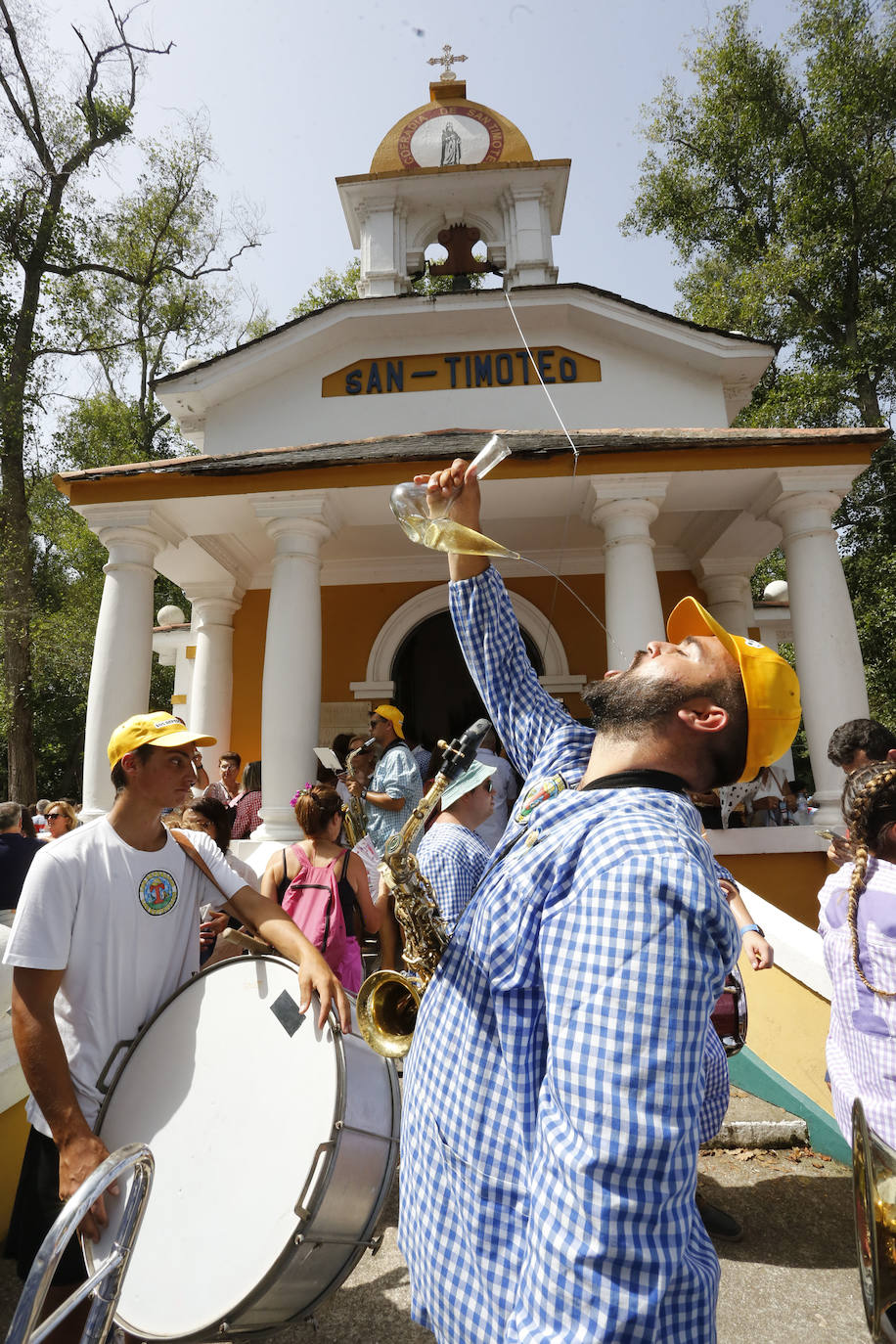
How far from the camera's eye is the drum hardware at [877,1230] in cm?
215

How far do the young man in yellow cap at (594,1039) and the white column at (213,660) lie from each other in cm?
1026

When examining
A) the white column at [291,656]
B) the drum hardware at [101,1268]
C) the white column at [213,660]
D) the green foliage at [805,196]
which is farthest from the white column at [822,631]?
the green foliage at [805,196]

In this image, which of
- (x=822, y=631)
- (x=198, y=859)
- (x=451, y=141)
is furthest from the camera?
(x=451, y=141)

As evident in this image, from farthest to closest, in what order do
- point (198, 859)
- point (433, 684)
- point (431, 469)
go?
point (433, 684)
point (431, 469)
point (198, 859)

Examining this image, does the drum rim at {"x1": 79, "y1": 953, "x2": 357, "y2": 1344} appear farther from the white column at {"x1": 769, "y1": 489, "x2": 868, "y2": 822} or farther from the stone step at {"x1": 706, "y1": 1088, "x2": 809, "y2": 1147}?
the white column at {"x1": 769, "y1": 489, "x2": 868, "y2": 822}

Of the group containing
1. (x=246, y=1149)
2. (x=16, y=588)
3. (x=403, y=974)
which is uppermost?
(x=16, y=588)

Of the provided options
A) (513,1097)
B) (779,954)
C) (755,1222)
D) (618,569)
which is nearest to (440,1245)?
(513,1097)

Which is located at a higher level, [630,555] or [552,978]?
[630,555]

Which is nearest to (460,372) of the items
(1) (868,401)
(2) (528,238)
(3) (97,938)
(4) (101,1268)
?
(2) (528,238)

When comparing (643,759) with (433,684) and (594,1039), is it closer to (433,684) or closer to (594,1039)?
(594,1039)

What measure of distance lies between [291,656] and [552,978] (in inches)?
292

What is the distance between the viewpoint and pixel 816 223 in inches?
819

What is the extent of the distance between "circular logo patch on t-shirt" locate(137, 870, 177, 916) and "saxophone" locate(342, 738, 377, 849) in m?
2.04

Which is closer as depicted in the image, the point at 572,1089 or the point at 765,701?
the point at 572,1089
